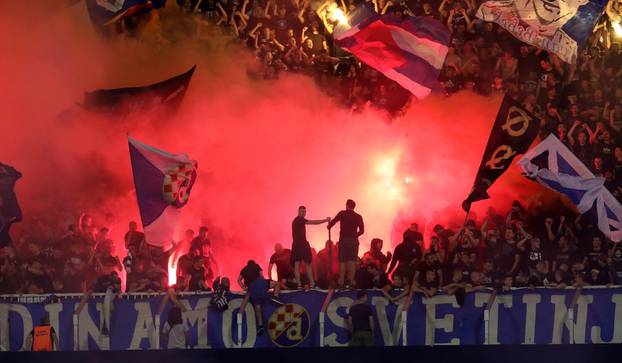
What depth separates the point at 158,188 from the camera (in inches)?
661

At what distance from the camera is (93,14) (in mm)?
20109

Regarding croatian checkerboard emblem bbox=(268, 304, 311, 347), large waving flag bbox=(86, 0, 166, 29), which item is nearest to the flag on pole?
croatian checkerboard emblem bbox=(268, 304, 311, 347)

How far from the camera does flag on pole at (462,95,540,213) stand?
17.2 meters

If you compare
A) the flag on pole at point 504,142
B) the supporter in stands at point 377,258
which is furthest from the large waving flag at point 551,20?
the supporter in stands at point 377,258

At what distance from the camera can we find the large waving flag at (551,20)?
58.3 ft

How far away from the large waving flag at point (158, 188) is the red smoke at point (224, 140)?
8.20ft

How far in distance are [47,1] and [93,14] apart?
95 centimetres

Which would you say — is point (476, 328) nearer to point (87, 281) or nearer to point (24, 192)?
point (87, 281)

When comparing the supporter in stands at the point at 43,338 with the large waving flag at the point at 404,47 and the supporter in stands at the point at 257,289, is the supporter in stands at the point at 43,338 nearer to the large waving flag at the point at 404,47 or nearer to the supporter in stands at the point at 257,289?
the supporter in stands at the point at 257,289

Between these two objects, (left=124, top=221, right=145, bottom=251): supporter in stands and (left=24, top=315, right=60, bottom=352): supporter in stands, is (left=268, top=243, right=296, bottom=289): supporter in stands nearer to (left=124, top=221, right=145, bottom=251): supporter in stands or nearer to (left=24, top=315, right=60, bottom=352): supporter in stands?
(left=124, top=221, right=145, bottom=251): supporter in stands

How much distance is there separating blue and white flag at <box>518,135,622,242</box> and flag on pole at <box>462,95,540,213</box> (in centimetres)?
45

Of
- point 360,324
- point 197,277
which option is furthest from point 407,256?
point 197,277

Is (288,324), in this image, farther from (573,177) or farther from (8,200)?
(8,200)

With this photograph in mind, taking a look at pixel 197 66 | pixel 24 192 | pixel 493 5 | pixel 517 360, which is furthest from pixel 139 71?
pixel 517 360
